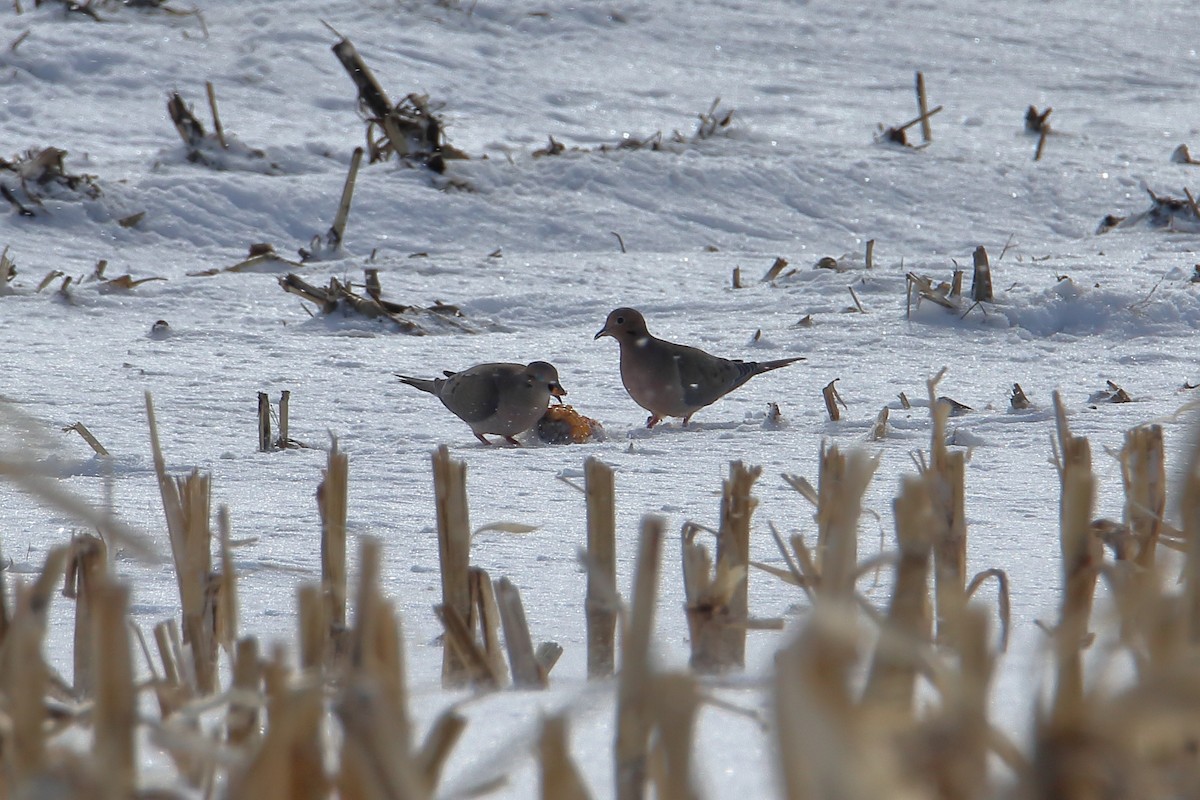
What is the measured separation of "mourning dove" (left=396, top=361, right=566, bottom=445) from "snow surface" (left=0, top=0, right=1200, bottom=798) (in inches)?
8.5

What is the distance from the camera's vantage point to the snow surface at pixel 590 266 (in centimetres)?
308

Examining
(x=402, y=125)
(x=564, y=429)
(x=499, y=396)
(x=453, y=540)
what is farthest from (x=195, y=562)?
(x=402, y=125)

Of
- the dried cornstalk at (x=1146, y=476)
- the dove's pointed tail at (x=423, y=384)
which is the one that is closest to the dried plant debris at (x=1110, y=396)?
the dove's pointed tail at (x=423, y=384)

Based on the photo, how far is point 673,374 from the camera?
5.38 m

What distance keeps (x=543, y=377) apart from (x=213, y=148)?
5.77m

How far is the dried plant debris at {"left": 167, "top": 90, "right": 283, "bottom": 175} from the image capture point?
10.1 metres

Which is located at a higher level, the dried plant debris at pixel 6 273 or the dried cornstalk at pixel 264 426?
the dried plant debris at pixel 6 273

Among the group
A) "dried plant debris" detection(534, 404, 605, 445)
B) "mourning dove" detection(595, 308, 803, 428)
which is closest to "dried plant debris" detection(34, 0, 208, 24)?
"mourning dove" detection(595, 308, 803, 428)

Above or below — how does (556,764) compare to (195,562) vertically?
above

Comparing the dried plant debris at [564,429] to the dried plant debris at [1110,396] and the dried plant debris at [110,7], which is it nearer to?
the dried plant debris at [1110,396]

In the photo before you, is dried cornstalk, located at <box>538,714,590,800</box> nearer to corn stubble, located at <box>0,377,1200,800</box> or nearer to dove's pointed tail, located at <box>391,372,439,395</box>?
corn stubble, located at <box>0,377,1200,800</box>

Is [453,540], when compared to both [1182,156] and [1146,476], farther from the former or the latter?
[1182,156]

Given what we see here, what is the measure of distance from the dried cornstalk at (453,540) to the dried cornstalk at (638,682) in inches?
29.9

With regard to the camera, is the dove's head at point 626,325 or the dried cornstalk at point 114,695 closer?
the dried cornstalk at point 114,695
